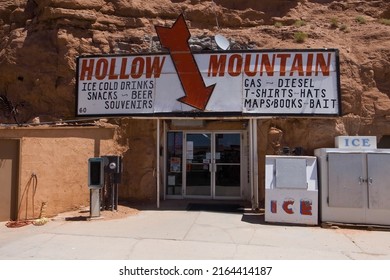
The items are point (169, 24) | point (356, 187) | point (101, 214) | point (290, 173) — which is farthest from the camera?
point (169, 24)

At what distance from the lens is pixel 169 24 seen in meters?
14.7

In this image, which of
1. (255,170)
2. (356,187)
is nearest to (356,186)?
(356,187)

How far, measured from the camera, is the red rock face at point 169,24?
11.9 m

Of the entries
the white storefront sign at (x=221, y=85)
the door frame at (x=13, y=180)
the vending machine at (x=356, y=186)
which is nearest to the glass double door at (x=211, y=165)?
the white storefront sign at (x=221, y=85)

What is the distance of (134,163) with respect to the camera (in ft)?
39.0

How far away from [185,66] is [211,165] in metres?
3.29

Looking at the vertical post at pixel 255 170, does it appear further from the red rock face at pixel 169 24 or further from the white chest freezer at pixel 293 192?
the red rock face at pixel 169 24

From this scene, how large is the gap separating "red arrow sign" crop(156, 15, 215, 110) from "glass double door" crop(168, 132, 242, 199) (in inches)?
62.2

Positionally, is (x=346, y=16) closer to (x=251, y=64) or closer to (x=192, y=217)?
(x=251, y=64)

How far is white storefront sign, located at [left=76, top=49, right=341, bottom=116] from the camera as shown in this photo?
35.7ft

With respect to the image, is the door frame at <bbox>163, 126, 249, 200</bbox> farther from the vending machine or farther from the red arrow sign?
the vending machine

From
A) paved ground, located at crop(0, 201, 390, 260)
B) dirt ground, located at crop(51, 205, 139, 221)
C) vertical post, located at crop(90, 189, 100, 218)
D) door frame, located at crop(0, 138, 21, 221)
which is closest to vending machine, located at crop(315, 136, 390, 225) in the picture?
paved ground, located at crop(0, 201, 390, 260)

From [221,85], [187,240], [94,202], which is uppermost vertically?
[221,85]

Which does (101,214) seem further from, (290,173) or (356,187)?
(356,187)
